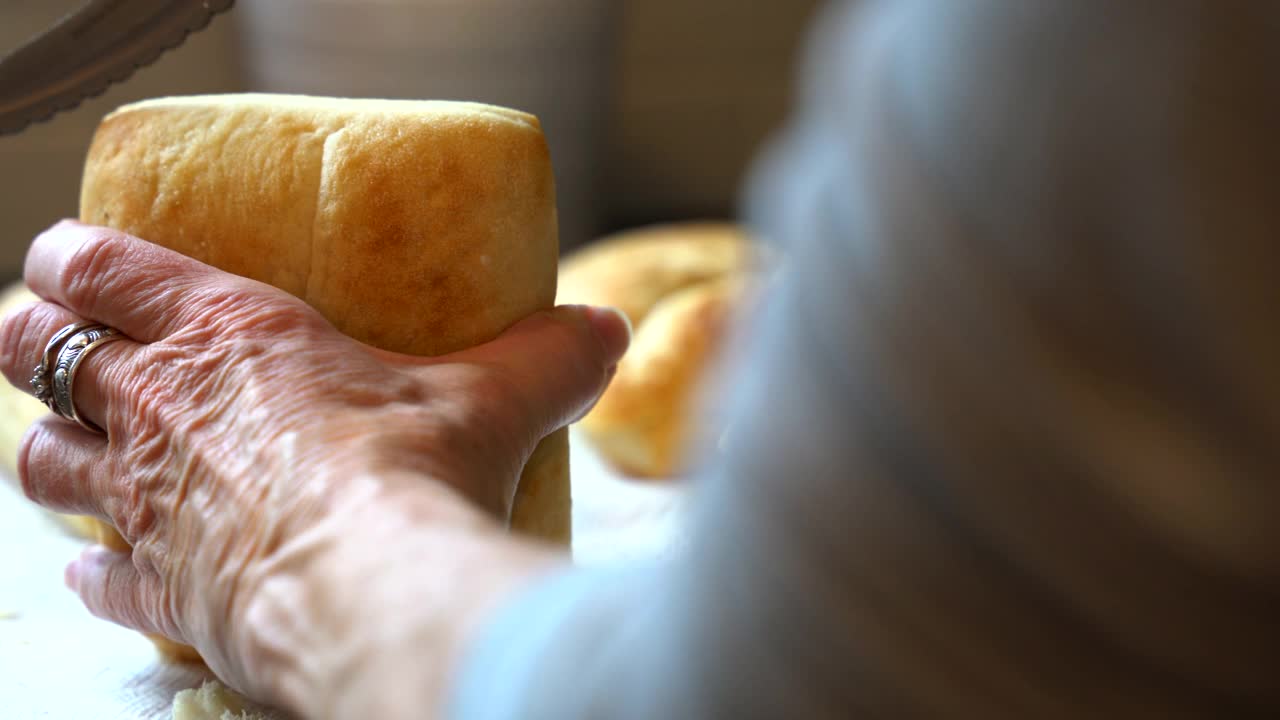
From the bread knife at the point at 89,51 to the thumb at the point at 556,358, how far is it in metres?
0.32

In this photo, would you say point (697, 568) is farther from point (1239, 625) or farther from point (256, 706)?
point (256, 706)

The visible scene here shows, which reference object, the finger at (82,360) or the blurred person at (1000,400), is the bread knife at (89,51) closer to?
the finger at (82,360)

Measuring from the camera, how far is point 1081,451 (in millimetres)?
272

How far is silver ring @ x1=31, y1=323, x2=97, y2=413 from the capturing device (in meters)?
0.70

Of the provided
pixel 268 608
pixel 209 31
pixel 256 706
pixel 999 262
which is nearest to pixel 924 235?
pixel 999 262

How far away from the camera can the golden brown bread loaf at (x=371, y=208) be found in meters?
0.72

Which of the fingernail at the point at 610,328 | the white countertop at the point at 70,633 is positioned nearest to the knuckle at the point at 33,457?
the white countertop at the point at 70,633

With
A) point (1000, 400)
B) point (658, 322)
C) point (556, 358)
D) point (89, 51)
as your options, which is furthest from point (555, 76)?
point (1000, 400)

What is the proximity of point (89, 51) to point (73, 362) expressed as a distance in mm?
247

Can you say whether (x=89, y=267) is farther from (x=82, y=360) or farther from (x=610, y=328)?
(x=610, y=328)

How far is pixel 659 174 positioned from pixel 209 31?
1.08 meters

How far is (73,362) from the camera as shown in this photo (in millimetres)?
691

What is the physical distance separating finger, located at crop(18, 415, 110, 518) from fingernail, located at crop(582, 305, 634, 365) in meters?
0.32

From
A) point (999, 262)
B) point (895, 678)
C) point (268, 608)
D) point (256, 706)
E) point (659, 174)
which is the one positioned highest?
point (999, 262)
